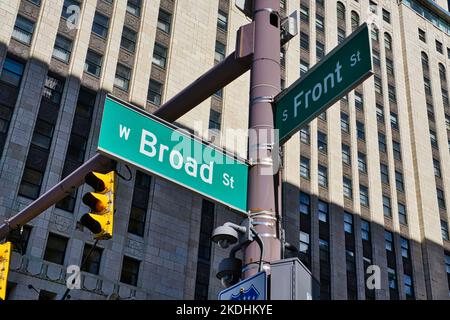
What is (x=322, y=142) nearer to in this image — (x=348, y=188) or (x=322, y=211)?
(x=348, y=188)

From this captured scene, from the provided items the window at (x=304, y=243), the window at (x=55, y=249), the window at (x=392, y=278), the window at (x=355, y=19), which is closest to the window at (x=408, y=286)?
the window at (x=392, y=278)

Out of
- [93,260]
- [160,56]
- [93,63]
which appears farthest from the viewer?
[160,56]

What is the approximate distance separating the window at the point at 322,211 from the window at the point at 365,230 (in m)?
3.82

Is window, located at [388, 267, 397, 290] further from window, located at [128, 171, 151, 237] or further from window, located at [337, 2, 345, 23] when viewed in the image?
window, located at [337, 2, 345, 23]

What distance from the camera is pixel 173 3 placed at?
42.8m

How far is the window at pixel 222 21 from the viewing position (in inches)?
1762

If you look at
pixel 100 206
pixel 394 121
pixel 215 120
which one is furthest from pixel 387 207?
pixel 100 206

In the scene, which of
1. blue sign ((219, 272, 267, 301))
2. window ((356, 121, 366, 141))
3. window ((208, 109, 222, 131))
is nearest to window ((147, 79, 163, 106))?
window ((208, 109, 222, 131))

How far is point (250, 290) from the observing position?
5.54m

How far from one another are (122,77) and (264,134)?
102 ft

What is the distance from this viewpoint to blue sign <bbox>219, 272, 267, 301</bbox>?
17.7 ft

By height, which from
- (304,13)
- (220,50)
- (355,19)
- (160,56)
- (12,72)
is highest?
(355,19)

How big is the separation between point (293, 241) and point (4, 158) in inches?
747

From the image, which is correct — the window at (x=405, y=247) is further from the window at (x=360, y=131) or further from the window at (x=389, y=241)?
the window at (x=360, y=131)
